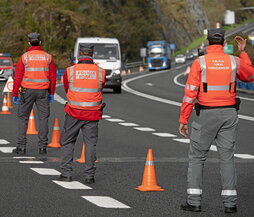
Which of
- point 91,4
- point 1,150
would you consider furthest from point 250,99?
point 91,4

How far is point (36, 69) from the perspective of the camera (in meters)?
14.3

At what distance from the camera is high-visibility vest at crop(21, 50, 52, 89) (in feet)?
46.8

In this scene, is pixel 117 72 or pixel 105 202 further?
pixel 117 72

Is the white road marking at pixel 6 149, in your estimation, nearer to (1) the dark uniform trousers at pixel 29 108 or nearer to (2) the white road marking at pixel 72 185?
(1) the dark uniform trousers at pixel 29 108

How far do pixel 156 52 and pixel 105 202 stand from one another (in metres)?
79.8

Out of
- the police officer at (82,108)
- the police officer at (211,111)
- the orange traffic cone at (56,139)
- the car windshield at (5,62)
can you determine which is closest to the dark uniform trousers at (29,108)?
the orange traffic cone at (56,139)

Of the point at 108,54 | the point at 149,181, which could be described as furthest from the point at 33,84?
the point at 108,54

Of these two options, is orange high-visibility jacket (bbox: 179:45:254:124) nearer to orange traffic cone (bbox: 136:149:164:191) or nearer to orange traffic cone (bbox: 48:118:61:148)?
orange traffic cone (bbox: 136:149:164:191)

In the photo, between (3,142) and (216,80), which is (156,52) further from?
(216,80)

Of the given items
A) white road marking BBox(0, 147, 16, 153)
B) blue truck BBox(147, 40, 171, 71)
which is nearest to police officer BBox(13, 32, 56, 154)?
white road marking BBox(0, 147, 16, 153)

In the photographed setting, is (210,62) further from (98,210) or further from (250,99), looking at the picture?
(250,99)

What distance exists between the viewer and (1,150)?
1474cm

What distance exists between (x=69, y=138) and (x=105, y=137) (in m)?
6.54

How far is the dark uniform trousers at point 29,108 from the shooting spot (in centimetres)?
1423
